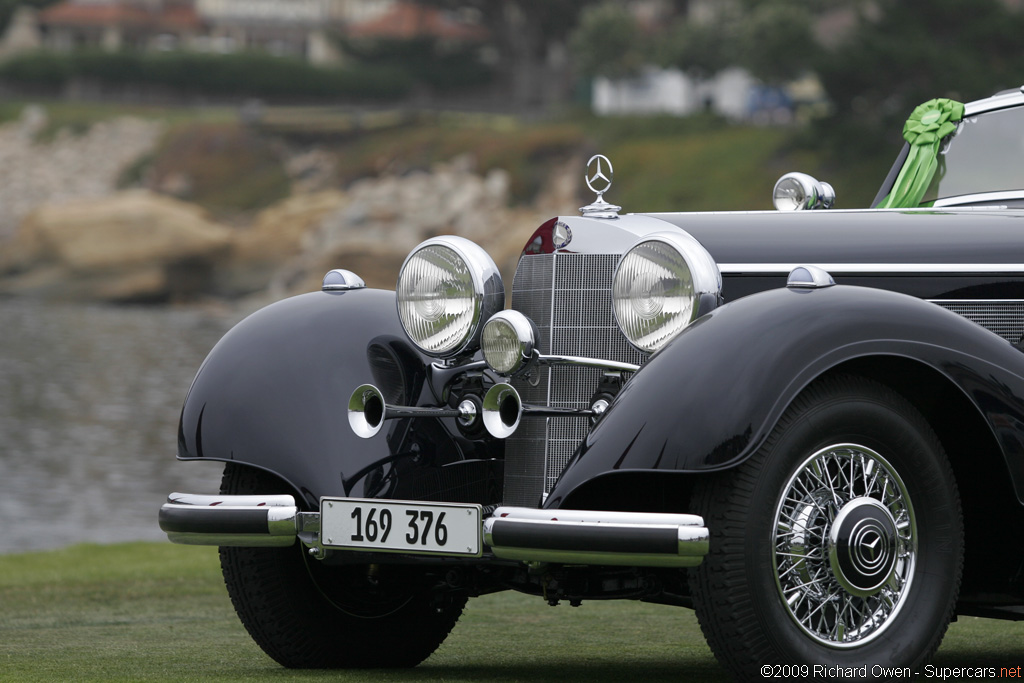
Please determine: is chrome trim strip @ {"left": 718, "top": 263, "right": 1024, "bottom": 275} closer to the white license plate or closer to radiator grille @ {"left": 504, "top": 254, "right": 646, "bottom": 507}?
radiator grille @ {"left": 504, "top": 254, "right": 646, "bottom": 507}

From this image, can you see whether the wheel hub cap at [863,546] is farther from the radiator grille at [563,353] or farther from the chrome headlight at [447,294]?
the chrome headlight at [447,294]

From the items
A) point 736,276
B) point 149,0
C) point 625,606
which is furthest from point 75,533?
point 149,0

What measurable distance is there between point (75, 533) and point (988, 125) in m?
10.3

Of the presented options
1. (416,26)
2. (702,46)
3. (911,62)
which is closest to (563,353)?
(911,62)

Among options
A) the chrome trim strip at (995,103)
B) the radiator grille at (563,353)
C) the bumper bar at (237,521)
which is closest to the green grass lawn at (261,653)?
the bumper bar at (237,521)

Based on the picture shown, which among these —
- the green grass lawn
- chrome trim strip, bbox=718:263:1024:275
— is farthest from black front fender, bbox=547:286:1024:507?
the green grass lawn

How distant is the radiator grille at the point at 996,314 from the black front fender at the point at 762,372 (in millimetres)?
534

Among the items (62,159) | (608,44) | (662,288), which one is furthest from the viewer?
(62,159)

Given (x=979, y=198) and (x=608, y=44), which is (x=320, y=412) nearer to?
(x=979, y=198)

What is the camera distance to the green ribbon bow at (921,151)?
229 inches

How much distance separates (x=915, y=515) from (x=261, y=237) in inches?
2181

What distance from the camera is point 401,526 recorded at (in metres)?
4.16

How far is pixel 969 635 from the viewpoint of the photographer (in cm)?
560

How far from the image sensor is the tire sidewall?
3.63m
